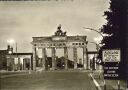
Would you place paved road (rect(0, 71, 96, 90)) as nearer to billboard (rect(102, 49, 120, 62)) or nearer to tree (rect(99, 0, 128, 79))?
tree (rect(99, 0, 128, 79))

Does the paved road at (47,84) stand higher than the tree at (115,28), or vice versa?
the tree at (115,28)

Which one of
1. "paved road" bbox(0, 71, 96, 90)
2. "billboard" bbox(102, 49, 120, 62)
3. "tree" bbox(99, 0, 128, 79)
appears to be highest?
"tree" bbox(99, 0, 128, 79)

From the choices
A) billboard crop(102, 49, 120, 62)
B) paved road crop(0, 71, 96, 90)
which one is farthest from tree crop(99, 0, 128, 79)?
billboard crop(102, 49, 120, 62)

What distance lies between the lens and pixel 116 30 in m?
25.9

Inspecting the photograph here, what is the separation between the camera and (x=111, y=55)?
16875mm

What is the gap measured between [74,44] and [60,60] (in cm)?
6038

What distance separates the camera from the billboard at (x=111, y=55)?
16.8 meters

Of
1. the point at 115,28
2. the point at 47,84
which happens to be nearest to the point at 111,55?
the point at 115,28

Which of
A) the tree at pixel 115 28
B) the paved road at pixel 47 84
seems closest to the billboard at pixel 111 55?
the tree at pixel 115 28

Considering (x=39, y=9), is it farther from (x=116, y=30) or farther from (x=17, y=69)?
(x=17, y=69)

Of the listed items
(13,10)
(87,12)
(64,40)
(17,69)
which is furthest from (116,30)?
(17,69)

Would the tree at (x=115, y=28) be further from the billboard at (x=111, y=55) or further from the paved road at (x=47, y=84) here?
the billboard at (x=111, y=55)

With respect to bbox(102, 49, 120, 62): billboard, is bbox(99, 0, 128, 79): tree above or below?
above

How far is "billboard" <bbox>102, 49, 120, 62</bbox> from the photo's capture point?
1677 cm
